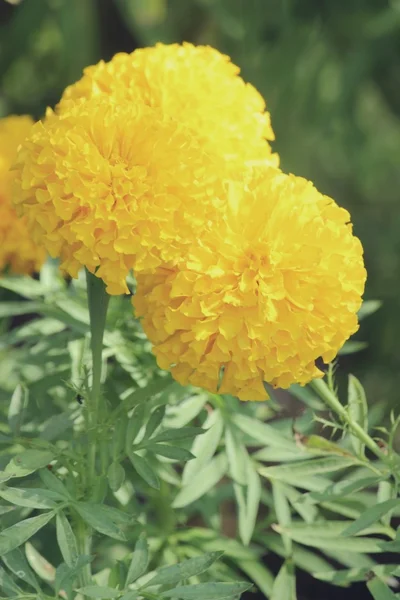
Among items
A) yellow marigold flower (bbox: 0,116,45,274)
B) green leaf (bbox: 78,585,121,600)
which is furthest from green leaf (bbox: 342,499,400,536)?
yellow marigold flower (bbox: 0,116,45,274)

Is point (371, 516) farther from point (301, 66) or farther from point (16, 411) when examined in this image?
point (301, 66)

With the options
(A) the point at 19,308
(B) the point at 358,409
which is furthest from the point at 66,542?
(A) the point at 19,308

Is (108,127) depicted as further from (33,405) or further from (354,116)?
(354,116)

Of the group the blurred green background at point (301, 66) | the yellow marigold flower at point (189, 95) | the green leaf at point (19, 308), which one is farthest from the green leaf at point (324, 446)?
the blurred green background at point (301, 66)

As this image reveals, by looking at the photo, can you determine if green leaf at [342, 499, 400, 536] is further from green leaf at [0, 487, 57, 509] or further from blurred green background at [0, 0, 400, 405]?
blurred green background at [0, 0, 400, 405]

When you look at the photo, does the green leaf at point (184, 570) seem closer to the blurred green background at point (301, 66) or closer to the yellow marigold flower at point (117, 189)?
the yellow marigold flower at point (117, 189)
